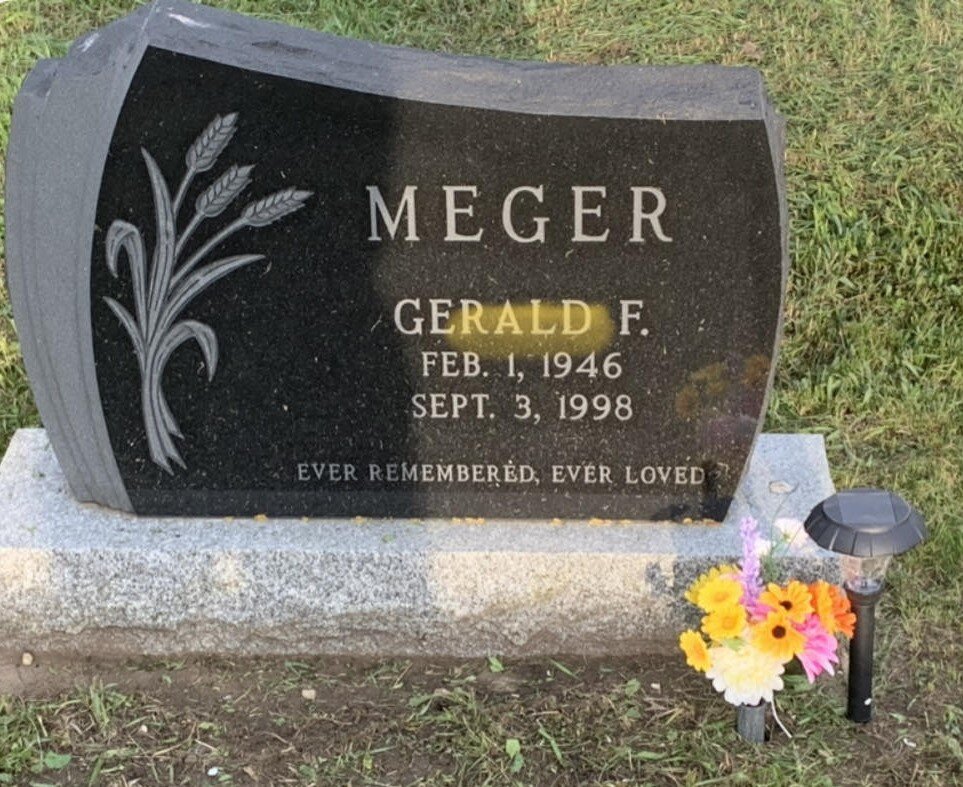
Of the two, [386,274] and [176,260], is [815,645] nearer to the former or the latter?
[386,274]

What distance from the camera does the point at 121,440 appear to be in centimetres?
356

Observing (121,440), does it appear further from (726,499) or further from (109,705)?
(726,499)

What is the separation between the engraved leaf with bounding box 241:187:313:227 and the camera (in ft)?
10.8

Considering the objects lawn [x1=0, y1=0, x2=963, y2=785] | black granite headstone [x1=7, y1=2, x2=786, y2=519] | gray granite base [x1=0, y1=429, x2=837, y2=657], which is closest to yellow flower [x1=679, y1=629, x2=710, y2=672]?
lawn [x1=0, y1=0, x2=963, y2=785]

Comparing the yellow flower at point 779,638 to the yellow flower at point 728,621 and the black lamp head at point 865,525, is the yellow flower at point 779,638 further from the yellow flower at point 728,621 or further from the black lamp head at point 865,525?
the black lamp head at point 865,525

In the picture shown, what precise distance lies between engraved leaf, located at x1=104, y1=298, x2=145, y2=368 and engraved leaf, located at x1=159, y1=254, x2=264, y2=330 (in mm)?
66

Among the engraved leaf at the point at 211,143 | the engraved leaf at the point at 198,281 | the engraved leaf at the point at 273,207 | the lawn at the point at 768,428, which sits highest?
the engraved leaf at the point at 211,143

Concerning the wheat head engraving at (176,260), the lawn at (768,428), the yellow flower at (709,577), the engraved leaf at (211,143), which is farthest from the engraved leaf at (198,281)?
the yellow flower at (709,577)

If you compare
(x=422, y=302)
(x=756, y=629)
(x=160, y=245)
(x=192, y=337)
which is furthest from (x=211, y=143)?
(x=756, y=629)

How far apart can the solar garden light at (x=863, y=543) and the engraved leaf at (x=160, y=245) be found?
5.27 feet

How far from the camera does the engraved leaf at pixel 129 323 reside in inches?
134

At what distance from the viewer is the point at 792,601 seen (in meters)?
3.01

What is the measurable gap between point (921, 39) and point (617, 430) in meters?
3.11

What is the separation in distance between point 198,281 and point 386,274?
0.45 metres
